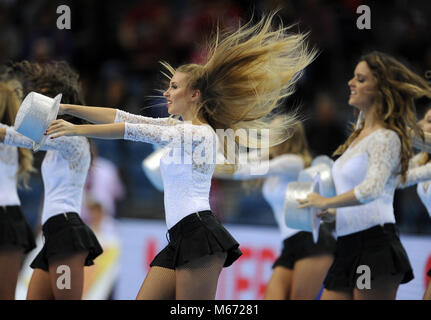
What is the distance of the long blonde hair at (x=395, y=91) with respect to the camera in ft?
13.2

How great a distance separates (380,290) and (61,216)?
6.51ft

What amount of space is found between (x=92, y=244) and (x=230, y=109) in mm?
1222

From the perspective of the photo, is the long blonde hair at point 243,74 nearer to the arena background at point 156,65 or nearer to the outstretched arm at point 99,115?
the outstretched arm at point 99,115

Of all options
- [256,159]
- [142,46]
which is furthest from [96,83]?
[256,159]

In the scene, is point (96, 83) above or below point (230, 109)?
above

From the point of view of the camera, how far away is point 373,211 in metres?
3.95

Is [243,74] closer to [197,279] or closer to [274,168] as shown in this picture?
[197,279]

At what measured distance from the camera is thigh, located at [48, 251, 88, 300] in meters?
4.01

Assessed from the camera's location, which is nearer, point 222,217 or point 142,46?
point 222,217

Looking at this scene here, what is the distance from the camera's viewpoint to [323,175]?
14.3ft

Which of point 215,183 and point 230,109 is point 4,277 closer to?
point 230,109

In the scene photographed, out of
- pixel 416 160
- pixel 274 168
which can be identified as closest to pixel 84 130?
pixel 274 168

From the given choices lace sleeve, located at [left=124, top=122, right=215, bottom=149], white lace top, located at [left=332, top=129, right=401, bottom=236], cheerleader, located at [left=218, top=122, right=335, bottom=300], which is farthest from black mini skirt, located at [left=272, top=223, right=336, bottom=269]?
lace sleeve, located at [left=124, top=122, right=215, bottom=149]

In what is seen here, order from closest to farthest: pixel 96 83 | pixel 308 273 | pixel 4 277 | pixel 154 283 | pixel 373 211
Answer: pixel 154 283 → pixel 373 211 → pixel 4 277 → pixel 308 273 → pixel 96 83
